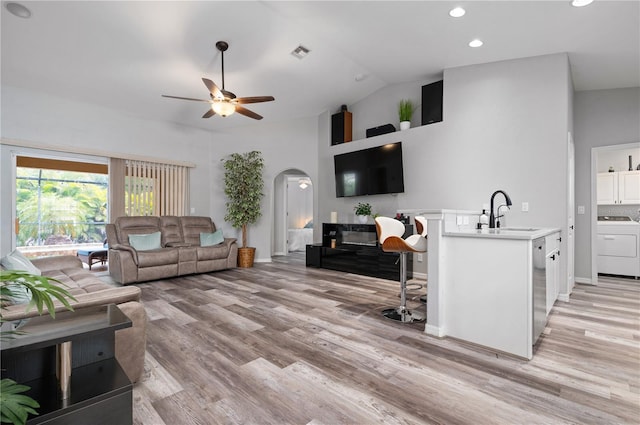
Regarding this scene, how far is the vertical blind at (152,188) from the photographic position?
563 cm

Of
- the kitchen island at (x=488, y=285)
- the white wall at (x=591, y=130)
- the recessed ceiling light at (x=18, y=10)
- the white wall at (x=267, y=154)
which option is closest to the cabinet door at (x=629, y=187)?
the white wall at (x=591, y=130)

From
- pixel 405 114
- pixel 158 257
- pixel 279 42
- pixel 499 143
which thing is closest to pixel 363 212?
pixel 405 114

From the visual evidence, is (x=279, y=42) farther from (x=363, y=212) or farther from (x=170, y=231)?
(x=170, y=231)

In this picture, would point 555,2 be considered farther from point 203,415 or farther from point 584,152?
point 203,415

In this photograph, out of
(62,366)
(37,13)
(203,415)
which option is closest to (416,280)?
(203,415)

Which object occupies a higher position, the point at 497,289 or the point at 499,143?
the point at 499,143

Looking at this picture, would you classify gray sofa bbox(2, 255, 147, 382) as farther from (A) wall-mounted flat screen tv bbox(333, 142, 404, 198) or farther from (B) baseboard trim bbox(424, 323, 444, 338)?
(A) wall-mounted flat screen tv bbox(333, 142, 404, 198)

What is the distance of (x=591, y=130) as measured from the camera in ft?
15.8

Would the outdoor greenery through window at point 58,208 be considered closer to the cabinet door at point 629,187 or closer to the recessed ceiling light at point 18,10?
the recessed ceiling light at point 18,10

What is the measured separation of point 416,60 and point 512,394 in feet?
14.2

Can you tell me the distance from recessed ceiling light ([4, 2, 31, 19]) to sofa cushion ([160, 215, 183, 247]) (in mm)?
3259

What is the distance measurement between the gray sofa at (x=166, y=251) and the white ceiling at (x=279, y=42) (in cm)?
210

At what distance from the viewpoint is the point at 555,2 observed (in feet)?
9.84

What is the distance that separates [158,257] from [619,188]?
7.84m
